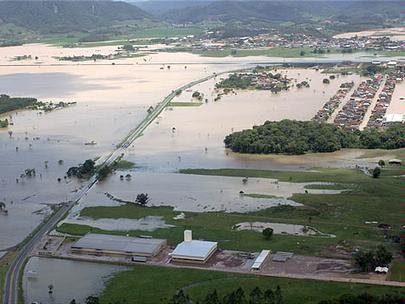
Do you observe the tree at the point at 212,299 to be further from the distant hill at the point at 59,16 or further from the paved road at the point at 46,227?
the distant hill at the point at 59,16

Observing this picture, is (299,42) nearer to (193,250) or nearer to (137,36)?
(137,36)

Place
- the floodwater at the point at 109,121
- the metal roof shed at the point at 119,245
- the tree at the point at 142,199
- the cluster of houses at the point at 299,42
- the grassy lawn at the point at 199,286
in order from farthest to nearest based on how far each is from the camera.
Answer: the cluster of houses at the point at 299,42
the floodwater at the point at 109,121
the tree at the point at 142,199
the metal roof shed at the point at 119,245
the grassy lawn at the point at 199,286

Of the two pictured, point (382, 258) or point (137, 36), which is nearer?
point (382, 258)

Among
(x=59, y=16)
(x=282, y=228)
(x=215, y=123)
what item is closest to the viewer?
(x=282, y=228)

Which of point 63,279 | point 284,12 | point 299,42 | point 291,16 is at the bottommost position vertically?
point 63,279

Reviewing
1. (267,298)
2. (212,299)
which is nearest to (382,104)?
(267,298)

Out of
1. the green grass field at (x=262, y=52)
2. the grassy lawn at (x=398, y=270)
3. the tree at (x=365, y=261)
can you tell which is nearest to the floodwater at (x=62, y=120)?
the green grass field at (x=262, y=52)

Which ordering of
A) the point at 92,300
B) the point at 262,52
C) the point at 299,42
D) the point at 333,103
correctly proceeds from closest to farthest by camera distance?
the point at 92,300 < the point at 333,103 < the point at 262,52 < the point at 299,42
